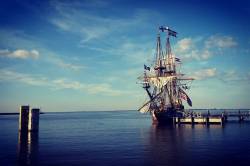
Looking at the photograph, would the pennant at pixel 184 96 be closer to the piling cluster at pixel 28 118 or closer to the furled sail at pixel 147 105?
the furled sail at pixel 147 105

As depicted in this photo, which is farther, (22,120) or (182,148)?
(22,120)

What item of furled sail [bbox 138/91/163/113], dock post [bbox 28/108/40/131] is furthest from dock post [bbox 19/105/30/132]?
furled sail [bbox 138/91/163/113]

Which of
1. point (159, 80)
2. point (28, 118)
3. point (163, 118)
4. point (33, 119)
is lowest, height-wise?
point (163, 118)

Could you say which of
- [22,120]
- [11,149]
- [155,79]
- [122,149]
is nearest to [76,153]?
[122,149]

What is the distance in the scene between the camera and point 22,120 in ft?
263

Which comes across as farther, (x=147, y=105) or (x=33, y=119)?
(x=147, y=105)

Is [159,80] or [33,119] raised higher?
[159,80]

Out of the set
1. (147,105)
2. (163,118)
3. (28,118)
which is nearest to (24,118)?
(28,118)

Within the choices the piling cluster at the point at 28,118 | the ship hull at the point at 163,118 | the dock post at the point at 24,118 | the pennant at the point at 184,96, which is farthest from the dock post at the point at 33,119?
the pennant at the point at 184,96

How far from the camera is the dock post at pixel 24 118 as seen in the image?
78438mm

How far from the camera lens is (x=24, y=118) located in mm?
80312

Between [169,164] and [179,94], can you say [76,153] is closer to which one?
[169,164]

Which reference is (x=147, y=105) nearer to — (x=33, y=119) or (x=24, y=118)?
(x=33, y=119)

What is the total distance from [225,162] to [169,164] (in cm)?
762
